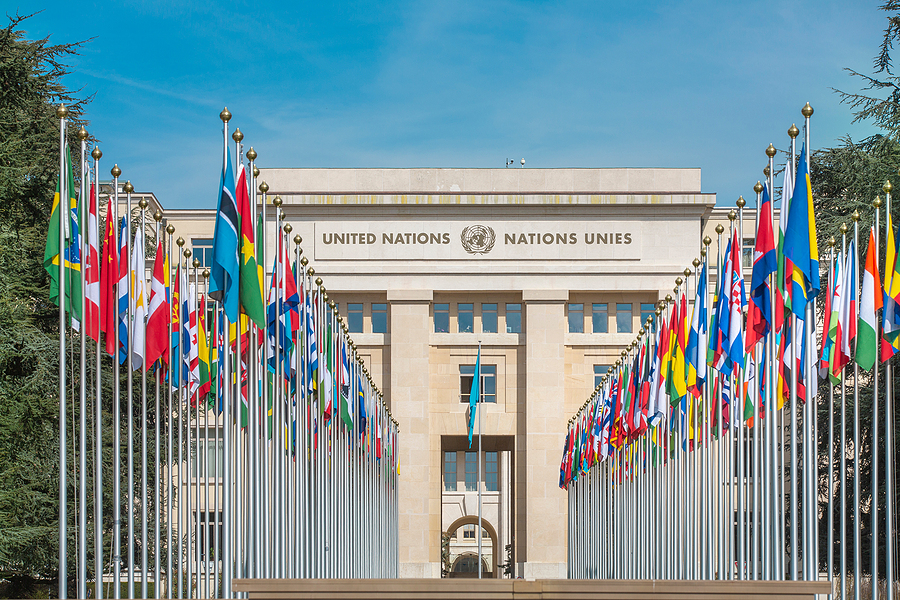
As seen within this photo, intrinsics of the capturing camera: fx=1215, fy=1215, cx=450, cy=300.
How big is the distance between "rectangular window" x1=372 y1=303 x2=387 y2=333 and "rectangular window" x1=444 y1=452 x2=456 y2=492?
13390 mm

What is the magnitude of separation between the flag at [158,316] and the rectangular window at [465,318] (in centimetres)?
4011

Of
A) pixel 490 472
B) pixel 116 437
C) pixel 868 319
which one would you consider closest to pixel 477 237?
pixel 490 472

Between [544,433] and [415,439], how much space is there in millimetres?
6111

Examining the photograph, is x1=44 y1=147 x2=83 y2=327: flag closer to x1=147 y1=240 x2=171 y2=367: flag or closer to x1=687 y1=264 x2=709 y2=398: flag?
x1=147 y1=240 x2=171 y2=367: flag

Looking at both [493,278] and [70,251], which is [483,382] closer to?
[493,278]

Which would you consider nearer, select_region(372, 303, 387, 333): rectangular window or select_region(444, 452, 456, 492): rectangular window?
select_region(372, 303, 387, 333): rectangular window

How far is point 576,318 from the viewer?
2371 inches

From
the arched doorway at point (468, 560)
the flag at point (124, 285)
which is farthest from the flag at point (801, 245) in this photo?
the arched doorway at point (468, 560)

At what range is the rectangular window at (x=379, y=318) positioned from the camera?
197 ft

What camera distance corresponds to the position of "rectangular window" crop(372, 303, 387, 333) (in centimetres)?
6016

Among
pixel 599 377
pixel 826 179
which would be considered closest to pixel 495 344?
pixel 599 377

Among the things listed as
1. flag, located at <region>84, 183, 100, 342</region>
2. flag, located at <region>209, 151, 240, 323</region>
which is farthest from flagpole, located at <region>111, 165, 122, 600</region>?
flag, located at <region>209, 151, 240, 323</region>

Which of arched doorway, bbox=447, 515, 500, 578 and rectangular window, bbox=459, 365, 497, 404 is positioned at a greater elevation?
rectangular window, bbox=459, 365, 497, 404

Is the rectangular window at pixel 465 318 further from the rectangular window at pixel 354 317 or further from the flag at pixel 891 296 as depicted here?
the flag at pixel 891 296
